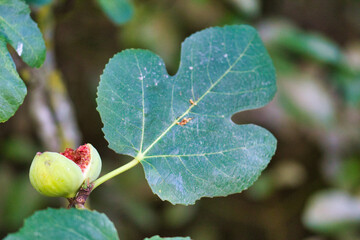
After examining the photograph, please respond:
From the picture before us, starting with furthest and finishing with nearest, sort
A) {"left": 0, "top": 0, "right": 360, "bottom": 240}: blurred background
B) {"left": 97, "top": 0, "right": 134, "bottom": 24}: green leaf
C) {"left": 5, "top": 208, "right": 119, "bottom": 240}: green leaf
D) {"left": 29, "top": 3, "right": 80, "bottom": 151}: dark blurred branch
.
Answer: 1. {"left": 0, "top": 0, "right": 360, "bottom": 240}: blurred background
2. {"left": 29, "top": 3, "right": 80, "bottom": 151}: dark blurred branch
3. {"left": 97, "top": 0, "right": 134, "bottom": 24}: green leaf
4. {"left": 5, "top": 208, "right": 119, "bottom": 240}: green leaf

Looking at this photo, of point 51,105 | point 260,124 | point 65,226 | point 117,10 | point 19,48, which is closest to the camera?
point 65,226

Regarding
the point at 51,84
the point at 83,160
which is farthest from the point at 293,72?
the point at 83,160

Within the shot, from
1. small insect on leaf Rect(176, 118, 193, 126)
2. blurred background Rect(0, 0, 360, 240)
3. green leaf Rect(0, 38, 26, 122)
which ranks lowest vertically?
blurred background Rect(0, 0, 360, 240)

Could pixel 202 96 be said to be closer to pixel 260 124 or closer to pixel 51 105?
pixel 51 105

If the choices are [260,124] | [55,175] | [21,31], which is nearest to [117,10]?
[21,31]

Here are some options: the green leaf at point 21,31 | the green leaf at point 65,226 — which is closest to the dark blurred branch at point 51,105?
the green leaf at point 21,31

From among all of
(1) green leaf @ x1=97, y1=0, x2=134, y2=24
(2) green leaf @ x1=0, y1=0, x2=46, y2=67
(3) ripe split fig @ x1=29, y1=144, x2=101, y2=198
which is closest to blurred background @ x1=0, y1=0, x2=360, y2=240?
(1) green leaf @ x1=97, y1=0, x2=134, y2=24

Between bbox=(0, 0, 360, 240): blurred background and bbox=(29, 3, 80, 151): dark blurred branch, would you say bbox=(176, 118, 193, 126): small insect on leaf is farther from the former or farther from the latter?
bbox=(0, 0, 360, 240): blurred background

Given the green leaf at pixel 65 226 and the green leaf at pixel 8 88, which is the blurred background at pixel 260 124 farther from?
the green leaf at pixel 65 226
